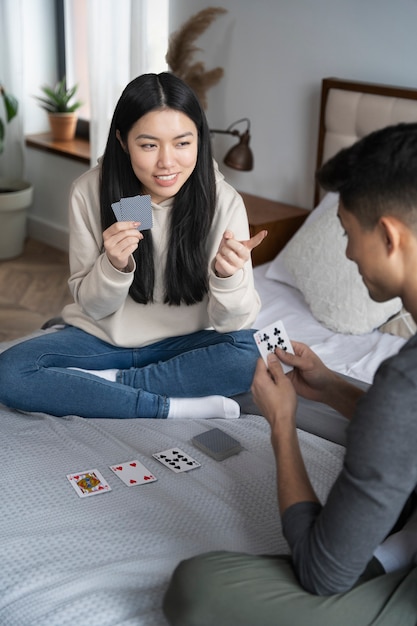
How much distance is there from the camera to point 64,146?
4.83 meters

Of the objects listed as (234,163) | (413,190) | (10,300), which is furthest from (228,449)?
(10,300)

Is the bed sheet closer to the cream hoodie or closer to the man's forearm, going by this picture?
the cream hoodie

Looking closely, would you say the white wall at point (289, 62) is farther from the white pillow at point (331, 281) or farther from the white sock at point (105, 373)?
the white sock at point (105, 373)

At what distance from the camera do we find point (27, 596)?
→ 1511mm

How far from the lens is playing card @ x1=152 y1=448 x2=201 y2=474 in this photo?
196 cm

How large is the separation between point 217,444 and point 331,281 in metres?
1.00

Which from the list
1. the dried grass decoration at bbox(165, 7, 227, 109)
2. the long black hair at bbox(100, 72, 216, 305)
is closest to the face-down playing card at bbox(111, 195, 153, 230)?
the long black hair at bbox(100, 72, 216, 305)

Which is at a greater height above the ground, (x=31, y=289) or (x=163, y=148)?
(x=163, y=148)

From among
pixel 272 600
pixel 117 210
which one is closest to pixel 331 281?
pixel 117 210

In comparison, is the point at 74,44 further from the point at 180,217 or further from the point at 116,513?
the point at 116,513

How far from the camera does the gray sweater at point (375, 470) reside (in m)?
1.14

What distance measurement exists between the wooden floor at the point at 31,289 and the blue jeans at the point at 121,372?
1.47 metres

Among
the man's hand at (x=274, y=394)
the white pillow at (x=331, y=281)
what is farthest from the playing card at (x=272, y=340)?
the white pillow at (x=331, y=281)

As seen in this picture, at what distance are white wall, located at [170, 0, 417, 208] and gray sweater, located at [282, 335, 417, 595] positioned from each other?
2.32 metres
